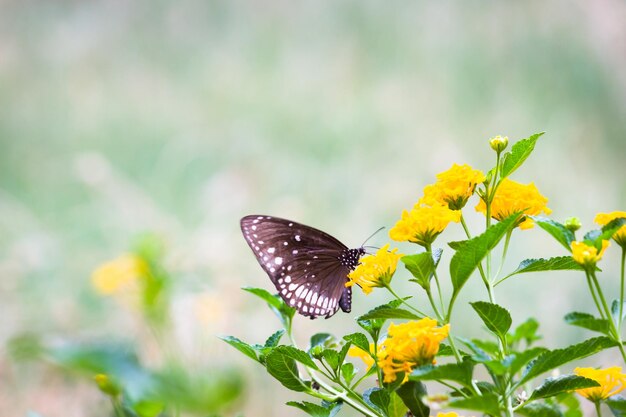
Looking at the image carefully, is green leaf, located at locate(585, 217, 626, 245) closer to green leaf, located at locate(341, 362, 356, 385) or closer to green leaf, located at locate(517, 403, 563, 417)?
green leaf, located at locate(517, 403, 563, 417)

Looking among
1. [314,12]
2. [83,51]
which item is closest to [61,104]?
[83,51]

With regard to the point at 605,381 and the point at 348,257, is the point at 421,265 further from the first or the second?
the point at 348,257

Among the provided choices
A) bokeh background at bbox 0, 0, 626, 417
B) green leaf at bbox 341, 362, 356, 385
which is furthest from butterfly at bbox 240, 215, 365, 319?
bokeh background at bbox 0, 0, 626, 417

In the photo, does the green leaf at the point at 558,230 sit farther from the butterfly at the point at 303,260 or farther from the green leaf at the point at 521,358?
the butterfly at the point at 303,260

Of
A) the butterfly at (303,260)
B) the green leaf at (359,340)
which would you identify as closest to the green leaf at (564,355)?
the green leaf at (359,340)

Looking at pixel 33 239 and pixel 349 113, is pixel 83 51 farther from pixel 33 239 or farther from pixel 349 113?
pixel 349 113
